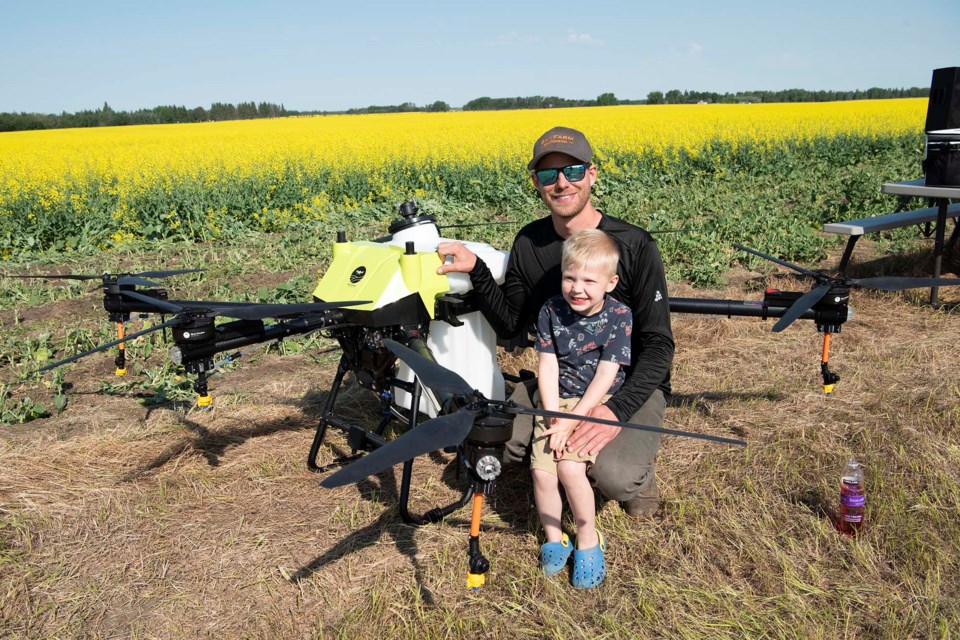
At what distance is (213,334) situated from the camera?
286 cm

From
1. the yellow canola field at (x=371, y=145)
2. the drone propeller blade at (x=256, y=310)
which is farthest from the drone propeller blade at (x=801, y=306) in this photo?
the yellow canola field at (x=371, y=145)

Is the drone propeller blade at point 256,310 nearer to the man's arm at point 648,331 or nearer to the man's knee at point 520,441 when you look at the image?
the man's knee at point 520,441

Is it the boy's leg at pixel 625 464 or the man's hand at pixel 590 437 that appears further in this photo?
the boy's leg at pixel 625 464

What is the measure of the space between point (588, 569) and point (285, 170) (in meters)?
11.9

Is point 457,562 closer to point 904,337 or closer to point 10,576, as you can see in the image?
point 10,576

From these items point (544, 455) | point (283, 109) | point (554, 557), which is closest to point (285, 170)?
point (544, 455)

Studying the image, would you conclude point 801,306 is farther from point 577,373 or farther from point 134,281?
point 134,281

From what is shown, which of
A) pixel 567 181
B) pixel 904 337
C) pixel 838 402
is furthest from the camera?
pixel 904 337

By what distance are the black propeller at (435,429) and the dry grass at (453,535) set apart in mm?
1002

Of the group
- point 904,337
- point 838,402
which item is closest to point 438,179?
point 904,337

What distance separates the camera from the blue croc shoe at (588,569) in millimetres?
2936

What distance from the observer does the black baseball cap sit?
3230mm

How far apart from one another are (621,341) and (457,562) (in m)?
1.18

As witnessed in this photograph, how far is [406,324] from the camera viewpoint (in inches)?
130
